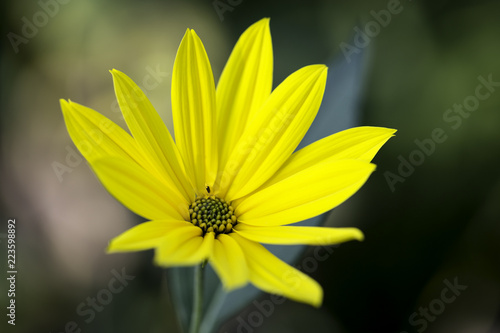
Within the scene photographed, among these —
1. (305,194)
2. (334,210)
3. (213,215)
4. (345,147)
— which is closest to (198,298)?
(213,215)

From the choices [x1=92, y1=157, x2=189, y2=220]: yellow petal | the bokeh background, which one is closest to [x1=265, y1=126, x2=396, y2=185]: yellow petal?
[x1=92, y1=157, x2=189, y2=220]: yellow petal

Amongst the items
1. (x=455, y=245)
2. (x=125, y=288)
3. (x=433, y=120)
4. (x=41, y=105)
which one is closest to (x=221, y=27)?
(x=41, y=105)

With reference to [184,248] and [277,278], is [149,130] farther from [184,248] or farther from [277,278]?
[277,278]

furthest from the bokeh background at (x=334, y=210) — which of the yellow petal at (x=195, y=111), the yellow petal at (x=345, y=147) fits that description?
the yellow petal at (x=345, y=147)

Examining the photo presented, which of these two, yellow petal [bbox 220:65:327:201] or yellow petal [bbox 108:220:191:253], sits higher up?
yellow petal [bbox 220:65:327:201]

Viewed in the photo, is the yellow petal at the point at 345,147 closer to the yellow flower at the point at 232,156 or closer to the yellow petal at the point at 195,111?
the yellow flower at the point at 232,156

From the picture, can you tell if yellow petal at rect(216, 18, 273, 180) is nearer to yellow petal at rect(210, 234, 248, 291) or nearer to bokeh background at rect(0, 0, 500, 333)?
yellow petal at rect(210, 234, 248, 291)
